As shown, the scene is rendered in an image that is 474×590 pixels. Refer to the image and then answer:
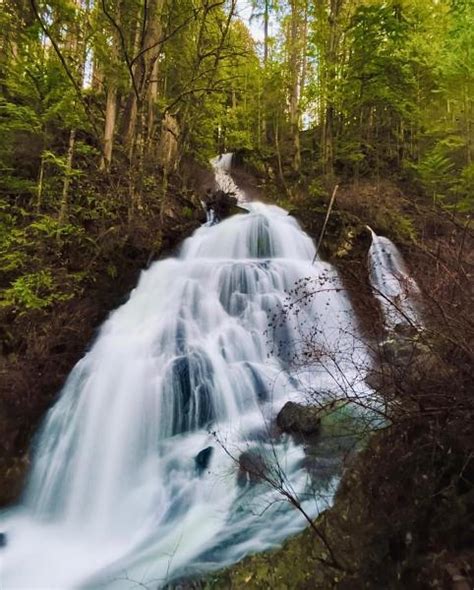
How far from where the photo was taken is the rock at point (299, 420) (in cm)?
513

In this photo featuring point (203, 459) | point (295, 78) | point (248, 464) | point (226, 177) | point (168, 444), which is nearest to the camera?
point (248, 464)

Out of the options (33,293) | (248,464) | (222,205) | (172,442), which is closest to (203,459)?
(172,442)

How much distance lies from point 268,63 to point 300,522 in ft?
63.1

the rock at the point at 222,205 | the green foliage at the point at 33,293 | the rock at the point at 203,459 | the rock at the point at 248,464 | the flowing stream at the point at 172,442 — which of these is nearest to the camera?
the flowing stream at the point at 172,442

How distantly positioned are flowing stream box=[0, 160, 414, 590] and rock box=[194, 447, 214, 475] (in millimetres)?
16

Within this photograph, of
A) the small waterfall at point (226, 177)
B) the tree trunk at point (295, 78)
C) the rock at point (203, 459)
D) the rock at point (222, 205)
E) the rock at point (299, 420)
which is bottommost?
the rock at point (203, 459)

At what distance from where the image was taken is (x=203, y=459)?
17.0 feet

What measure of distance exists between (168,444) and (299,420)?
6.18 feet

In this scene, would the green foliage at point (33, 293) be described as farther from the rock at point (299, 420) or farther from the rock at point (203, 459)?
the rock at point (299, 420)

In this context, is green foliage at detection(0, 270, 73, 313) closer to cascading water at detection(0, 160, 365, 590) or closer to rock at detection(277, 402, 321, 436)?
cascading water at detection(0, 160, 365, 590)

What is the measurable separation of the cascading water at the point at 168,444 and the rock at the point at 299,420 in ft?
0.67

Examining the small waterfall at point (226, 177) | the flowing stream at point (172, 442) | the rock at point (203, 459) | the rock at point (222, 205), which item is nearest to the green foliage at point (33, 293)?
the flowing stream at point (172, 442)

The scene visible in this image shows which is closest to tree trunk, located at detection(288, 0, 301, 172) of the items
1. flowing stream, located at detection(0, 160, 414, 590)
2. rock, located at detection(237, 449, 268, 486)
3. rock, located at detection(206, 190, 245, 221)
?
rock, located at detection(206, 190, 245, 221)

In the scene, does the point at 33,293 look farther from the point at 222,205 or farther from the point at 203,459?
the point at 222,205
